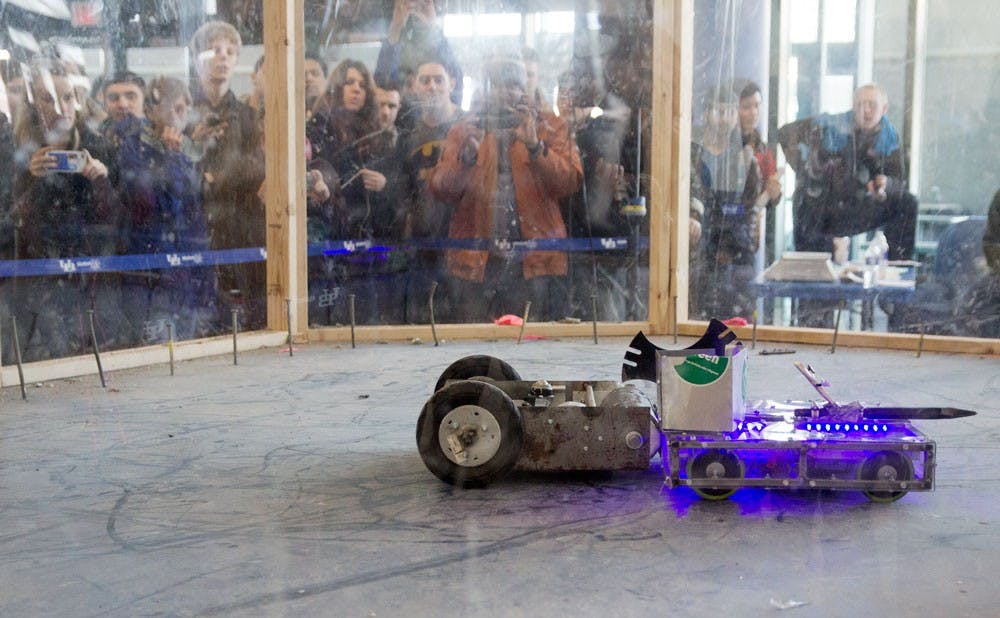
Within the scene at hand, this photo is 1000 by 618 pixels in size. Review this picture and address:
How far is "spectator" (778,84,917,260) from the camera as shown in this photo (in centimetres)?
861

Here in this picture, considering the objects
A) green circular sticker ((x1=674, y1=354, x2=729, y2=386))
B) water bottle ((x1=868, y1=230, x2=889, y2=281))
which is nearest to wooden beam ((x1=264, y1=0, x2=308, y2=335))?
water bottle ((x1=868, y1=230, x2=889, y2=281))

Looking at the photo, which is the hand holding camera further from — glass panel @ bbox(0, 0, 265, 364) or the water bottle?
the water bottle

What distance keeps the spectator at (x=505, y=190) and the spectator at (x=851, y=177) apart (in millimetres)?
1637

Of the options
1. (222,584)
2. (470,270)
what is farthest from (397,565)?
(470,270)

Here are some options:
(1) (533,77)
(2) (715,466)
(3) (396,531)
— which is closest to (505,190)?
(1) (533,77)

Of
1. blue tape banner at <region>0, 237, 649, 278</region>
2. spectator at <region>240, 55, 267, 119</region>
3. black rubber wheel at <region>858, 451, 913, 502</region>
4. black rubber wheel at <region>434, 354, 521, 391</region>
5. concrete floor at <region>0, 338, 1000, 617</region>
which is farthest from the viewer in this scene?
spectator at <region>240, 55, 267, 119</region>

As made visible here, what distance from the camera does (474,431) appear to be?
4492mm

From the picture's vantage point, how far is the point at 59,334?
719 centimetres

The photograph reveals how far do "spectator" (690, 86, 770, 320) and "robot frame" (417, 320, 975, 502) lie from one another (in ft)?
14.5

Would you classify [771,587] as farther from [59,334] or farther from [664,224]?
[664,224]

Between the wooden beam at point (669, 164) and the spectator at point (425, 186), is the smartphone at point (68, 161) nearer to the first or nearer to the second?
the spectator at point (425, 186)

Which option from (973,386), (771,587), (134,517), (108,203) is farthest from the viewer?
(108,203)

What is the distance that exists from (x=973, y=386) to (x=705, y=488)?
3.17m

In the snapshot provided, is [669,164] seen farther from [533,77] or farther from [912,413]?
[912,413]
